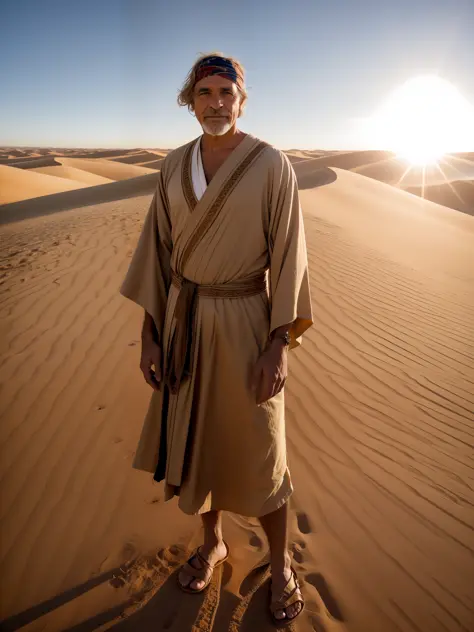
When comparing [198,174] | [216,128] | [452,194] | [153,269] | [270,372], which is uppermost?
[216,128]

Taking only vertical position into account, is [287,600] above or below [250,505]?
below

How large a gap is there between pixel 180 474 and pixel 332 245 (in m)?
6.55

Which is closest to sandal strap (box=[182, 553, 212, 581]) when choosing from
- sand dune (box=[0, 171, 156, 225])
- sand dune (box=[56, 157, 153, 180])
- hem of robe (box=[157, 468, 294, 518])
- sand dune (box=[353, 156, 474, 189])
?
hem of robe (box=[157, 468, 294, 518])

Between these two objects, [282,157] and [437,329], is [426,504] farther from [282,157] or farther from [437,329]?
[437,329]

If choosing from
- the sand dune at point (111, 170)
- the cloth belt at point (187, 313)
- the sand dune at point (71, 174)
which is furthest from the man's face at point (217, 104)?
the sand dune at point (111, 170)

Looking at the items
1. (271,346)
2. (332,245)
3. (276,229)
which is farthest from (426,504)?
(332,245)

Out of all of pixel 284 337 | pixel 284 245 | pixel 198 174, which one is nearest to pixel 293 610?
pixel 284 337

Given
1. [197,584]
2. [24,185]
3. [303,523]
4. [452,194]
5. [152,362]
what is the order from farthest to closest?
[452,194] → [24,185] → [303,523] → [197,584] → [152,362]

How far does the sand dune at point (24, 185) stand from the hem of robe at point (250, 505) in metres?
17.2

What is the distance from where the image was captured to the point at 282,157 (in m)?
1.63

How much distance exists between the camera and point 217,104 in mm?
1622

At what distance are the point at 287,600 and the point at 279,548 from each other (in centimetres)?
25

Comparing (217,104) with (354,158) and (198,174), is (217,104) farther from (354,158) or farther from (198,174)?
(354,158)

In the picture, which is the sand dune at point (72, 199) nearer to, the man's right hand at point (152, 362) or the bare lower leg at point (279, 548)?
the man's right hand at point (152, 362)
